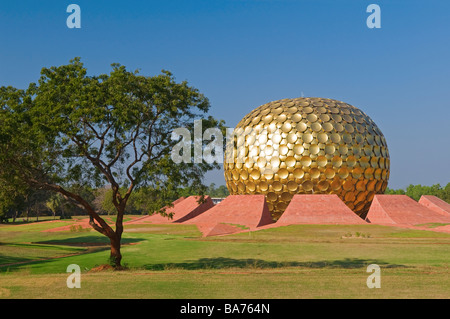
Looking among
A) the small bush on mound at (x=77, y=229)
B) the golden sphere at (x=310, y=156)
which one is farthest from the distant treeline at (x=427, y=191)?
the small bush on mound at (x=77, y=229)

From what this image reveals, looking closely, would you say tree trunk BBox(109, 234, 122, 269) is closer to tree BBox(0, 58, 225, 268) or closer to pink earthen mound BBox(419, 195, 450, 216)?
tree BBox(0, 58, 225, 268)

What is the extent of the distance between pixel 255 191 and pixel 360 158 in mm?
9803

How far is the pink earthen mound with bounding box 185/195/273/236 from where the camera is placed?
106 feet

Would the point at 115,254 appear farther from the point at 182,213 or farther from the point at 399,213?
the point at 399,213

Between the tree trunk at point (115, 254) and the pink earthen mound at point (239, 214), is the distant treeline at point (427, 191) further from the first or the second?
the tree trunk at point (115, 254)

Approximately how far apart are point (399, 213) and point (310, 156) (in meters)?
8.67

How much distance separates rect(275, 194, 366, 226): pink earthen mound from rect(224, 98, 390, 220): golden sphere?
7.56 feet

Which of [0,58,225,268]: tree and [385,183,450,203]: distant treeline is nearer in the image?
[0,58,225,268]: tree

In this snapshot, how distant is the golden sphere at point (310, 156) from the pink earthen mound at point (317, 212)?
2305 millimetres

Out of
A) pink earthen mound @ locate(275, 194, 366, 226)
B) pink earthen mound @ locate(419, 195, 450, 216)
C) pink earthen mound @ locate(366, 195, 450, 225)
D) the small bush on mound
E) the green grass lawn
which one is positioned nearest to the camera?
the green grass lawn

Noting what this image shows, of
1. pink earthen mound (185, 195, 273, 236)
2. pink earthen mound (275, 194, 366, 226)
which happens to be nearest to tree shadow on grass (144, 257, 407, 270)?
pink earthen mound (185, 195, 273, 236)

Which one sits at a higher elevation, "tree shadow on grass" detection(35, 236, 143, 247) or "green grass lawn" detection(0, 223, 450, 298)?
"green grass lawn" detection(0, 223, 450, 298)

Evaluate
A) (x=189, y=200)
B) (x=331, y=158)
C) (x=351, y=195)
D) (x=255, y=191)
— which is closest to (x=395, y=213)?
(x=351, y=195)

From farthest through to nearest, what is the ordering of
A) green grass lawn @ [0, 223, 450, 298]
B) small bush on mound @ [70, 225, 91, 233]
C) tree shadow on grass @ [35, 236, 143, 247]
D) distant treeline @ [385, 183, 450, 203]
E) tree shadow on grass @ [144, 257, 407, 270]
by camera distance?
distant treeline @ [385, 183, 450, 203], small bush on mound @ [70, 225, 91, 233], tree shadow on grass @ [35, 236, 143, 247], tree shadow on grass @ [144, 257, 407, 270], green grass lawn @ [0, 223, 450, 298]
